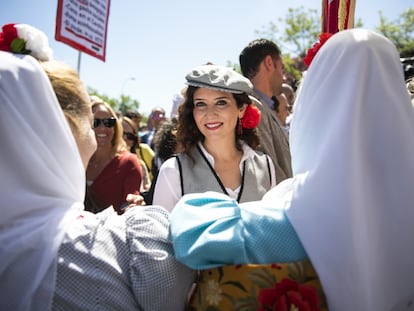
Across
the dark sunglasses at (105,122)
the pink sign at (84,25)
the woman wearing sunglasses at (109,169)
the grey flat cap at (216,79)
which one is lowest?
the woman wearing sunglasses at (109,169)

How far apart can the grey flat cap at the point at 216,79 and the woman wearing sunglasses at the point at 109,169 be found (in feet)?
3.42

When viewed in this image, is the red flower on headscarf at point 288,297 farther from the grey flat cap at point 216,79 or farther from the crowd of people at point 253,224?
the grey flat cap at point 216,79

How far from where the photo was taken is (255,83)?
12.2 ft

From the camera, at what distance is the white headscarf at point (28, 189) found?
3.82ft

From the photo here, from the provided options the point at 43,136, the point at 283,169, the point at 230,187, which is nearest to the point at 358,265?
the point at 43,136

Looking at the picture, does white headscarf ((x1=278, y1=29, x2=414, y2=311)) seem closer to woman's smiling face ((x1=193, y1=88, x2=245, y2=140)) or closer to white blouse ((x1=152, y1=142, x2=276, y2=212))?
white blouse ((x1=152, y1=142, x2=276, y2=212))

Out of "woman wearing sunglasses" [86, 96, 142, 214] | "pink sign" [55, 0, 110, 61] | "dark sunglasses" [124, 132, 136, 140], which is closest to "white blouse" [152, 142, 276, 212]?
"woman wearing sunglasses" [86, 96, 142, 214]

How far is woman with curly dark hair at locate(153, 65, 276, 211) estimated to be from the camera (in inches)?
93.8

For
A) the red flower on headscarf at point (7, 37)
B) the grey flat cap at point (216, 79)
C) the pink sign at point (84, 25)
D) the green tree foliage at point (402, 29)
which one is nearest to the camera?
the red flower on headscarf at point (7, 37)

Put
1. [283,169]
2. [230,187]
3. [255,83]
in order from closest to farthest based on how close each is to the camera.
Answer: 1. [230,187]
2. [283,169]
3. [255,83]

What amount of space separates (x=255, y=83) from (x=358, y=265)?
2779 mm

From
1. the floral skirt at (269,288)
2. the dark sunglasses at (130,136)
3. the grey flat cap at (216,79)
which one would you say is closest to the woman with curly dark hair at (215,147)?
the grey flat cap at (216,79)

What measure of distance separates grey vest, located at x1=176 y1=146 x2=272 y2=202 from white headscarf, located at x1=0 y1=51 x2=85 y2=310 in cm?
116

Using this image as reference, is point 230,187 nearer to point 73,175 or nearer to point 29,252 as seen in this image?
point 73,175
